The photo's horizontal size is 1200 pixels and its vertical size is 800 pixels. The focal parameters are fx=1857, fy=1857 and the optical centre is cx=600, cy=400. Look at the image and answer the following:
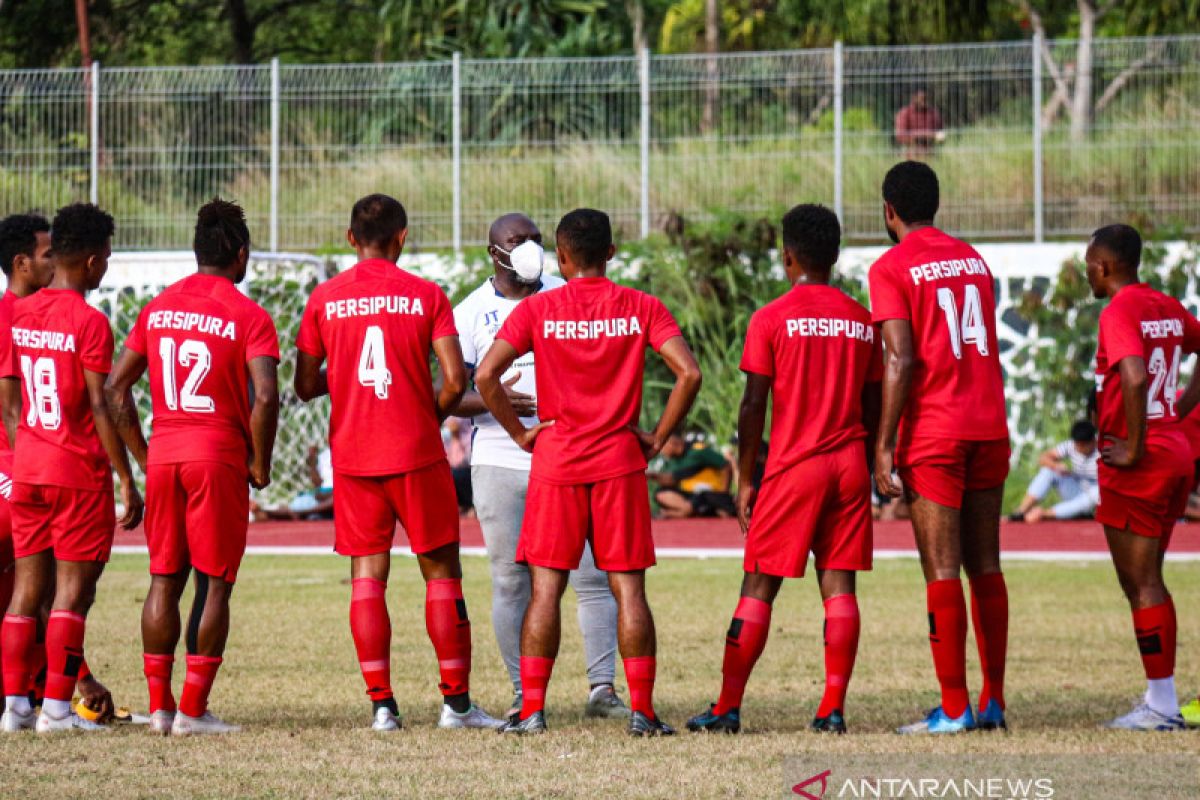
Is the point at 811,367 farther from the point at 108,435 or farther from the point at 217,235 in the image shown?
the point at 108,435

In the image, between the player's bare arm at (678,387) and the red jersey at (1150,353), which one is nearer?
the player's bare arm at (678,387)

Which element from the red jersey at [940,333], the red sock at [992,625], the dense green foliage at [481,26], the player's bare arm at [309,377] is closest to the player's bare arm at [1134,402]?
the red jersey at [940,333]

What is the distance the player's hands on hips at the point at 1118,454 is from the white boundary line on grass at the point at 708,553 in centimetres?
795

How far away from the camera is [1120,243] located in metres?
8.27

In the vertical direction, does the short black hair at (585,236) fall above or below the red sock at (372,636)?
above

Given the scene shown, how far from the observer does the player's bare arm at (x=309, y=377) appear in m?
7.90

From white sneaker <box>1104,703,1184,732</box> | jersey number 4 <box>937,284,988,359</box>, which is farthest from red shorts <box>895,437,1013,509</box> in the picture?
white sneaker <box>1104,703,1184,732</box>

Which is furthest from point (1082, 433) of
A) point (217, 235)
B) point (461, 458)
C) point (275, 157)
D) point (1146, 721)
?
point (217, 235)

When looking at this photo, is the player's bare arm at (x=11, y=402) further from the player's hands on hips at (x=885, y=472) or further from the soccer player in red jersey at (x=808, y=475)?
the player's hands on hips at (x=885, y=472)

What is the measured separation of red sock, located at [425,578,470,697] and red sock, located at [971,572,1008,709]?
2.18 metres

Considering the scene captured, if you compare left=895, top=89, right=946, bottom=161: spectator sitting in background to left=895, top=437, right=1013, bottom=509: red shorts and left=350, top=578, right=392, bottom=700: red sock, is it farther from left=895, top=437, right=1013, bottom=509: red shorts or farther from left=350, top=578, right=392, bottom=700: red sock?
left=350, top=578, right=392, bottom=700: red sock

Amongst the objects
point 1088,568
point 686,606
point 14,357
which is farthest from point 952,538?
point 1088,568

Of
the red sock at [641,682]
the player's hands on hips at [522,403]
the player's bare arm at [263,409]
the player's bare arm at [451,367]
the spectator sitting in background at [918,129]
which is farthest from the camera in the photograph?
the spectator sitting in background at [918,129]

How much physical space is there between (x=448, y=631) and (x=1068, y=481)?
13559 mm
